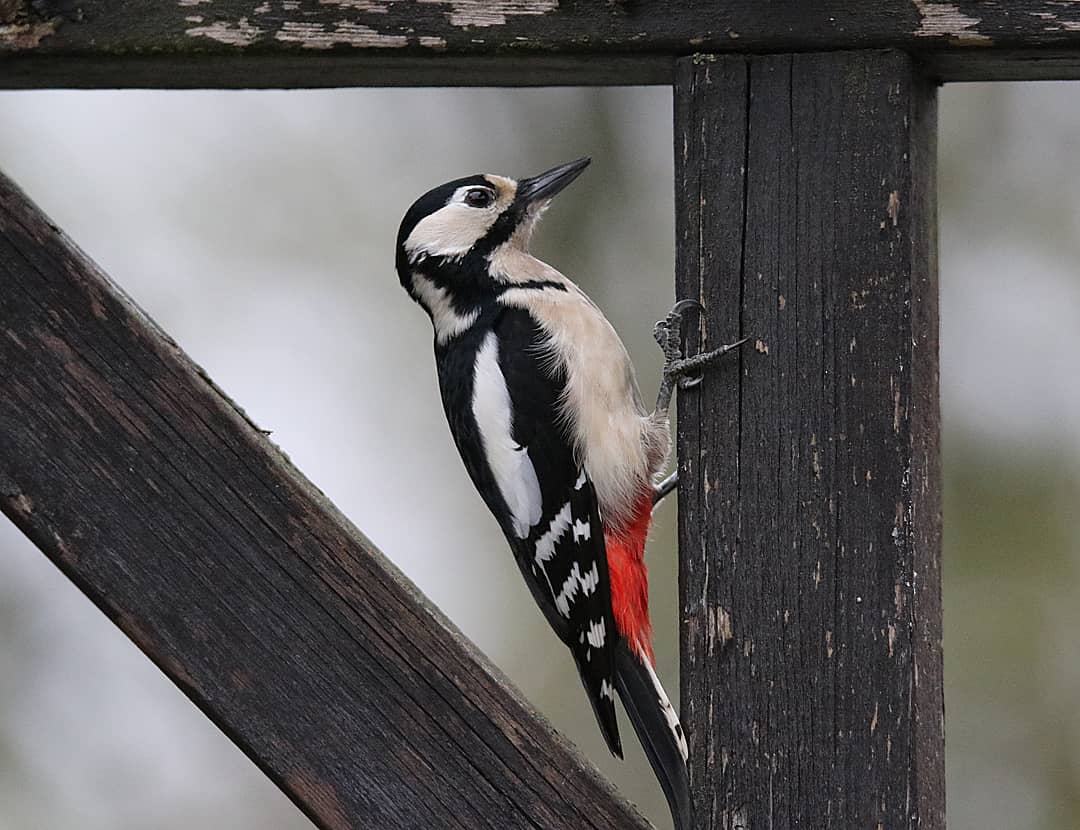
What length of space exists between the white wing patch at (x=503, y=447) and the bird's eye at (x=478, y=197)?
1.50 ft

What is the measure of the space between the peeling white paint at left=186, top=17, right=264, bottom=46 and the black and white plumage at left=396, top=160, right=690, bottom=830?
1051 mm

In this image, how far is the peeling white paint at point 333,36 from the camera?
6.29 feet

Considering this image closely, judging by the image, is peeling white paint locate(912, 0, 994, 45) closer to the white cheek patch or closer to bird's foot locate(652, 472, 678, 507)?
bird's foot locate(652, 472, 678, 507)

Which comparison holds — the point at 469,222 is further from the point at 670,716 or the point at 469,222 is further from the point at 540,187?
the point at 670,716

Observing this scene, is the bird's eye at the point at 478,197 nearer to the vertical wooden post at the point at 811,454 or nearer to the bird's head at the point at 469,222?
the bird's head at the point at 469,222

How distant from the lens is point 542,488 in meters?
2.75

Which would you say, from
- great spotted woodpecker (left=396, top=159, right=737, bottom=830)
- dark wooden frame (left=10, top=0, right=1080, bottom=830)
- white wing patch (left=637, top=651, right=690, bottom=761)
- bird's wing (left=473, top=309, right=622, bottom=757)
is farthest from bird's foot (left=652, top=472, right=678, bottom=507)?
dark wooden frame (left=10, top=0, right=1080, bottom=830)

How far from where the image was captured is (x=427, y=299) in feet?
10.6

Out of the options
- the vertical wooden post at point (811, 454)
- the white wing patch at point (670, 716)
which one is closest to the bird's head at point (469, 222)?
the white wing patch at point (670, 716)

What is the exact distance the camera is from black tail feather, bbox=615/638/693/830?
6.22ft

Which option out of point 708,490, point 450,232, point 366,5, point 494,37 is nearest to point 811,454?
point 708,490

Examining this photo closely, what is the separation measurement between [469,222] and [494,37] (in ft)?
4.35

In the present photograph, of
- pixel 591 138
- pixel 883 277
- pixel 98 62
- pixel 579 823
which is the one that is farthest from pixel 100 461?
pixel 591 138

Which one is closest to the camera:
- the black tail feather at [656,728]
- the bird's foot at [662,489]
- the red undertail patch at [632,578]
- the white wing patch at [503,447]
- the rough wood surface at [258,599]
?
the rough wood surface at [258,599]
